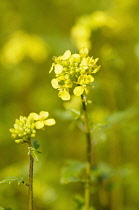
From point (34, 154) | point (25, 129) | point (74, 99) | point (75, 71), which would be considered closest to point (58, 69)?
point (75, 71)

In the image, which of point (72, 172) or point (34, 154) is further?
point (72, 172)

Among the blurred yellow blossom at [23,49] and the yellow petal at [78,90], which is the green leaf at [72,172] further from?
the blurred yellow blossom at [23,49]

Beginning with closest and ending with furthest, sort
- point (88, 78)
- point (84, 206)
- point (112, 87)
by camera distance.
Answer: point (88, 78) < point (84, 206) < point (112, 87)

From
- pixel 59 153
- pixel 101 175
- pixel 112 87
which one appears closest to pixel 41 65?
pixel 59 153

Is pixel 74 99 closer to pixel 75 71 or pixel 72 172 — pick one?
pixel 72 172

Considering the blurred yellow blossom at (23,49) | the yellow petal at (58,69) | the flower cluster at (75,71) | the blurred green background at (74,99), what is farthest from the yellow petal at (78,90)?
the blurred yellow blossom at (23,49)

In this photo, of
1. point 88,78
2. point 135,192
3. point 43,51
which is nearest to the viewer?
point 88,78

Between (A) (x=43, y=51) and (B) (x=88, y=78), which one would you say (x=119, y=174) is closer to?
(B) (x=88, y=78)
